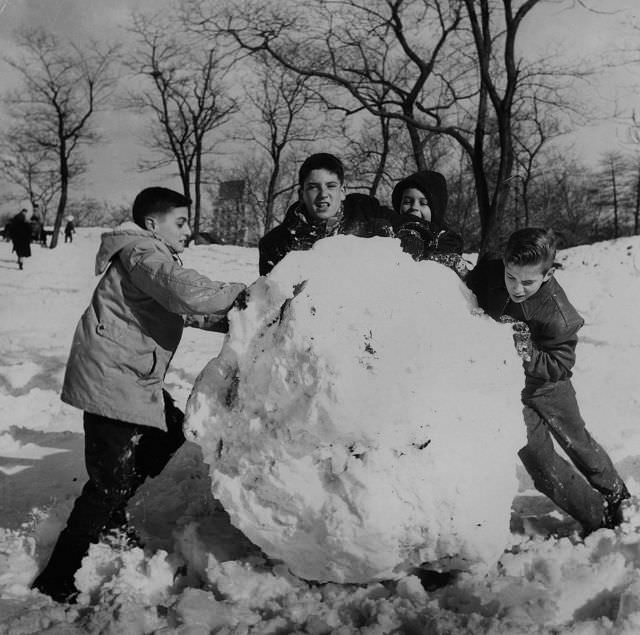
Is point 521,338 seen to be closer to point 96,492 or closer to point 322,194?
point 322,194

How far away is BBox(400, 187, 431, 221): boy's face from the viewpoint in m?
3.28

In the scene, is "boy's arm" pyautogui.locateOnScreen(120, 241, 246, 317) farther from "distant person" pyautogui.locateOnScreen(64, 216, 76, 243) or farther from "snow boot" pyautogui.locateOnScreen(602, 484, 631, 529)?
"distant person" pyautogui.locateOnScreen(64, 216, 76, 243)

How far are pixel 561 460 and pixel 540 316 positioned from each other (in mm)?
660

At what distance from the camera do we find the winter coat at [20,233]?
52.0 feet

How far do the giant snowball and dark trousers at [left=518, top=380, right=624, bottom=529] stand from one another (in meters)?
0.50

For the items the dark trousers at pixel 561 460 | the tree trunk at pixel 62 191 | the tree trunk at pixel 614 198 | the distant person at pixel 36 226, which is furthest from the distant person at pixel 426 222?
the tree trunk at pixel 614 198

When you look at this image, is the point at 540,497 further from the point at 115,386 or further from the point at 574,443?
the point at 115,386

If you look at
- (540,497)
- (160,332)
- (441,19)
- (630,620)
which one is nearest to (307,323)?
(160,332)

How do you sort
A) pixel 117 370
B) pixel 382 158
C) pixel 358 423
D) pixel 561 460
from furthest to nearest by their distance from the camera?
pixel 382 158 → pixel 561 460 → pixel 117 370 → pixel 358 423

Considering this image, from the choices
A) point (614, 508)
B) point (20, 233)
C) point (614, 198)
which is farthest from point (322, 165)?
point (614, 198)

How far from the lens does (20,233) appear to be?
16.2 m

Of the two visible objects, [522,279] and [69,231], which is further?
[69,231]

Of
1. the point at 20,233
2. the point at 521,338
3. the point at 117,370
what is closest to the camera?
the point at 117,370

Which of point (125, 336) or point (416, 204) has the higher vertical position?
point (416, 204)
